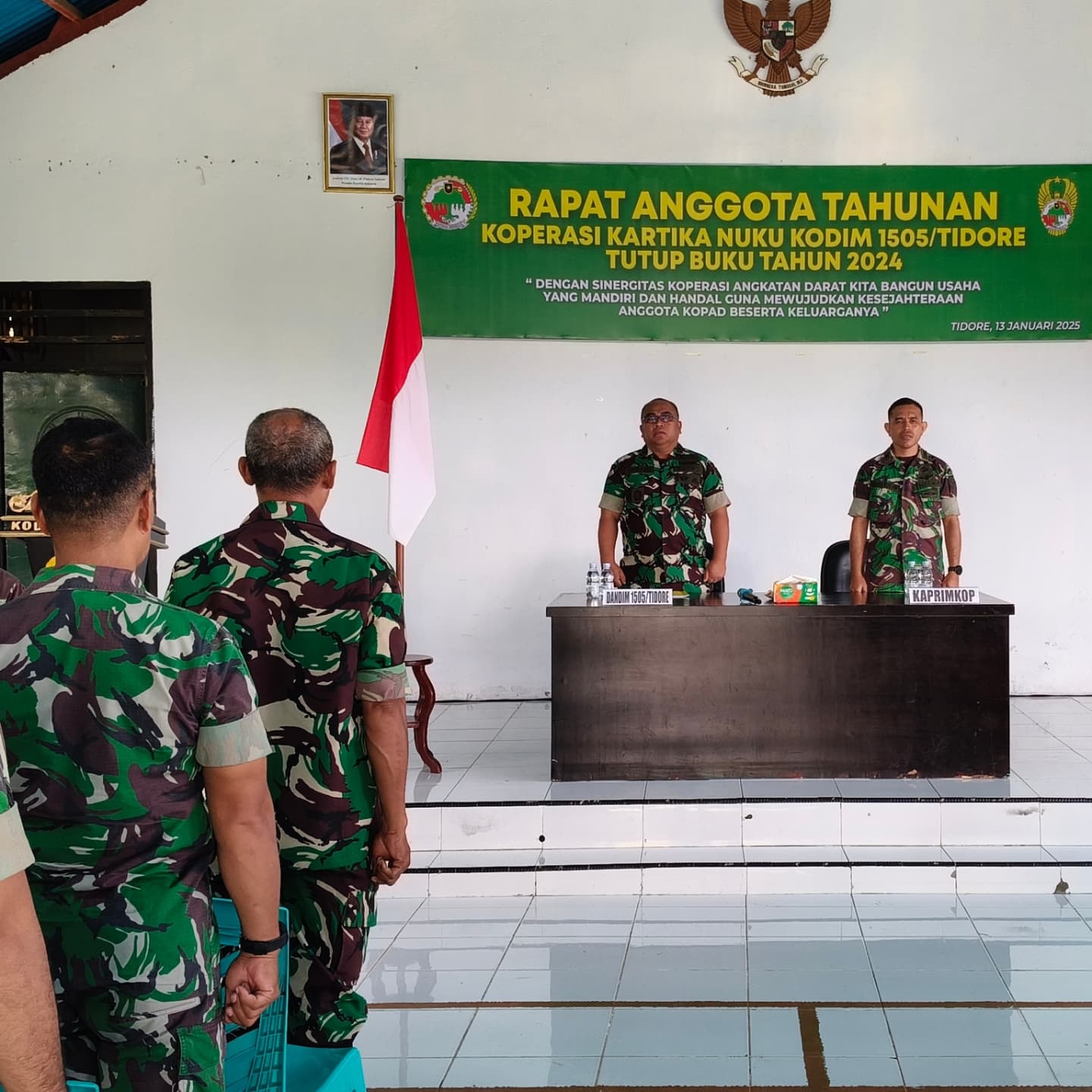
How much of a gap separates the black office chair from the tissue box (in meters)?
0.77

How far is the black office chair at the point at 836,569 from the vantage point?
534 cm

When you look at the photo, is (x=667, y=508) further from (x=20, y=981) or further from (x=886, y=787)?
(x=20, y=981)

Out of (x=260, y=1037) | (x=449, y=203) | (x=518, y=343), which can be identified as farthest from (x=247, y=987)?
(x=449, y=203)

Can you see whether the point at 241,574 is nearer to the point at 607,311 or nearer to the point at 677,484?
the point at 677,484

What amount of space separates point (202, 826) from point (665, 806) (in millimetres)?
2862

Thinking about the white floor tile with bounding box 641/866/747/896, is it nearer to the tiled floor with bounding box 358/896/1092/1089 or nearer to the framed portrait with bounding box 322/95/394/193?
the tiled floor with bounding box 358/896/1092/1089

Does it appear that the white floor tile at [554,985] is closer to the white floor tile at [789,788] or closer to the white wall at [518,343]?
Answer: the white floor tile at [789,788]

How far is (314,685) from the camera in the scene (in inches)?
75.0

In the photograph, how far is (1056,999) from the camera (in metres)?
2.91

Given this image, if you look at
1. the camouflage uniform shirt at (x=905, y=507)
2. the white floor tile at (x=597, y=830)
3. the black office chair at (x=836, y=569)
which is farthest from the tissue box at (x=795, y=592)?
the white floor tile at (x=597, y=830)

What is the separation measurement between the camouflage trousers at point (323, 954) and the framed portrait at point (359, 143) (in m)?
4.93

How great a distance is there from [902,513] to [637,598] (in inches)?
48.9

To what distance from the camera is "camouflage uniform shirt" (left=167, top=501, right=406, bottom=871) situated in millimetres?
1890

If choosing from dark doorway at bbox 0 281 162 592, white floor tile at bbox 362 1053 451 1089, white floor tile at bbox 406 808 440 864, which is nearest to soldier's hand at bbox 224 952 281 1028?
white floor tile at bbox 362 1053 451 1089
